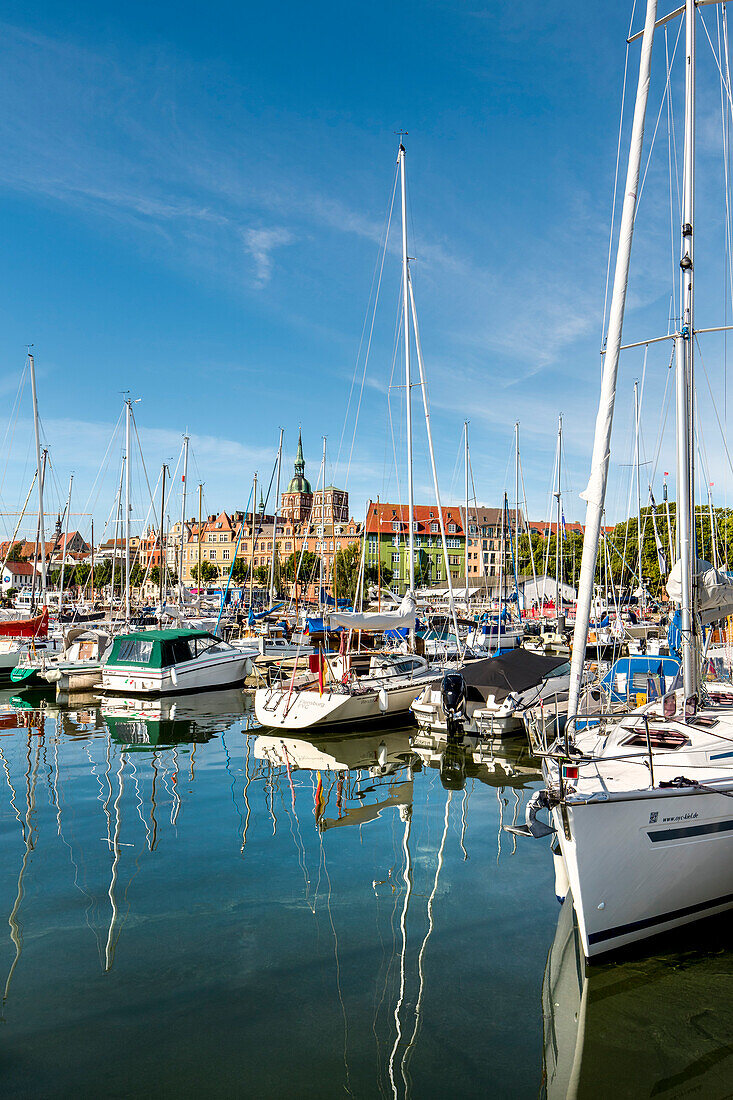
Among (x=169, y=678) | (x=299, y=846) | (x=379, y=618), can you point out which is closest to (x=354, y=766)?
(x=299, y=846)

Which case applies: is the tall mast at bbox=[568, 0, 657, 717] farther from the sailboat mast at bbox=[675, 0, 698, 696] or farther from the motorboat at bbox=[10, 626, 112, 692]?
the motorboat at bbox=[10, 626, 112, 692]

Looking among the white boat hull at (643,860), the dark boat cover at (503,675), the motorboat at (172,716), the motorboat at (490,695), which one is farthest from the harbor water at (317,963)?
the dark boat cover at (503,675)

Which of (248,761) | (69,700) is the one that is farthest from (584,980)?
(69,700)

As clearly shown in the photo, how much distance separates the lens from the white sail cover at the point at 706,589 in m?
12.8

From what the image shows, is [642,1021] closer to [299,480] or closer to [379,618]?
[379,618]

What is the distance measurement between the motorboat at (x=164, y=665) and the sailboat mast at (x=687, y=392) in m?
21.8

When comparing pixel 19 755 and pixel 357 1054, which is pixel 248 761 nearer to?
pixel 19 755

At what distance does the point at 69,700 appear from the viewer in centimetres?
2873

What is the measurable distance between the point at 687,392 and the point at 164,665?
22.9 metres

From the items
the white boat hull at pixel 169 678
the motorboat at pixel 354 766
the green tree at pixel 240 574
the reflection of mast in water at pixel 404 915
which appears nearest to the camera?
the reflection of mast in water at pixel 404 915

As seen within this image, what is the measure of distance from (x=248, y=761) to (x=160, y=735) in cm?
477

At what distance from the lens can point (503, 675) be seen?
2289cm

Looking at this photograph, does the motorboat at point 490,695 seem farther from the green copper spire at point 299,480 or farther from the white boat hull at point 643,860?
the green copper spire at point 299,480

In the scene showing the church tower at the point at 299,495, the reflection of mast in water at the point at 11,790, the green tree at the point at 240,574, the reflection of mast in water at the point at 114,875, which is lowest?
the reflection of mast in water at the point at 114,875
